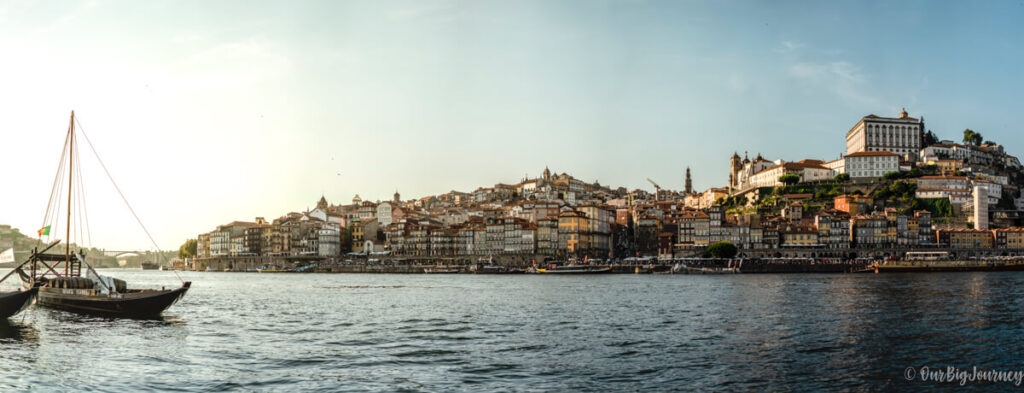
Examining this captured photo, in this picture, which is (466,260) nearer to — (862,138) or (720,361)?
(862,138)

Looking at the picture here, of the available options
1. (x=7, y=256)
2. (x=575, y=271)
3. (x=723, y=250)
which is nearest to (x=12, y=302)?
(x=7, y=256)

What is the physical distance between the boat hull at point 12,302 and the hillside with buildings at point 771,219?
253 ft

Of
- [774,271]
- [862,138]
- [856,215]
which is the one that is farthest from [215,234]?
[862,138]

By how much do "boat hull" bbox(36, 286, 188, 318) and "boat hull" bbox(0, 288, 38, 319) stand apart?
3.76 m

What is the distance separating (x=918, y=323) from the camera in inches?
1093

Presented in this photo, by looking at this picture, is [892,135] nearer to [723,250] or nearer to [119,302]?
[723,250]

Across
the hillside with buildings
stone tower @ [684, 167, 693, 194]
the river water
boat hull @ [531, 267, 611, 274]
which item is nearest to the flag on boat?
the river water

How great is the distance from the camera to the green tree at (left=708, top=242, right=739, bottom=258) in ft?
304

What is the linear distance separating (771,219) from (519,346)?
92.6 meters

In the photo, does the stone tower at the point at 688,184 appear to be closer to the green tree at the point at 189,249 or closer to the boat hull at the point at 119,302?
the green tree at the point at 189,249

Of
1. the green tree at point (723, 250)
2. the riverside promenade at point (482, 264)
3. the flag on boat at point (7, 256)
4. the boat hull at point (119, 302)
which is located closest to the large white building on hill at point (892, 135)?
the riverside promenade at point (482, 264)

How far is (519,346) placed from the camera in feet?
73.4

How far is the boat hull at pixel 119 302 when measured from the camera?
30453mm

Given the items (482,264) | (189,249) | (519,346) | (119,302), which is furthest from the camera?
(189,249)
